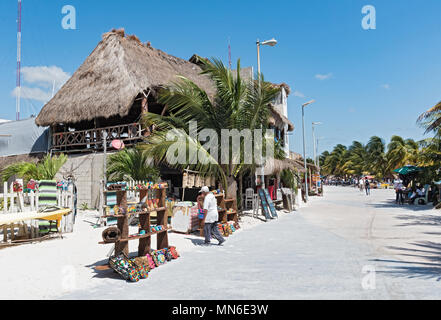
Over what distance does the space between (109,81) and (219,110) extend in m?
7.54

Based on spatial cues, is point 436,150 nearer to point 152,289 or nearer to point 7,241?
point 152,289

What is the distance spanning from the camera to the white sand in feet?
16.5

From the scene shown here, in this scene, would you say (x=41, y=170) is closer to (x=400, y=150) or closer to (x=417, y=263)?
(x=417, y=263)

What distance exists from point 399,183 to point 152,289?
59.6 ft

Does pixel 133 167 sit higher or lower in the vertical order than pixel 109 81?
lower

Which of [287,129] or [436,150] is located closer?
[436,150]

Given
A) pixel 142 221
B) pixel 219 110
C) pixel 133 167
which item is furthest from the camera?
pixel 133 167

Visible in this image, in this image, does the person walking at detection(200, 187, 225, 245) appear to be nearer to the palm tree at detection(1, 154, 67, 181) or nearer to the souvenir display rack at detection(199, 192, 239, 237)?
the souvenir display rack at detection(199, 192, 239, 237)

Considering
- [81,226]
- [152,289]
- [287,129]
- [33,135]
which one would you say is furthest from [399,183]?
[33,135]

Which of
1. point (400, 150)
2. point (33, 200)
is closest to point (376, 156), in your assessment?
point (400, 150)

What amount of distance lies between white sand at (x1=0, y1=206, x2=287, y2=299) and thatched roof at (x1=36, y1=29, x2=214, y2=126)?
7742 millimetres

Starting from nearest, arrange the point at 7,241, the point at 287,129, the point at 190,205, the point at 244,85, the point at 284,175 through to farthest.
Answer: the point at 7,241 → the point at 190,205 → the point at 244,85 → the point at 284,175 → the point at 287,129

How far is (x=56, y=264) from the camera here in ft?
21.3

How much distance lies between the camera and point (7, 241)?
28.1 feet
